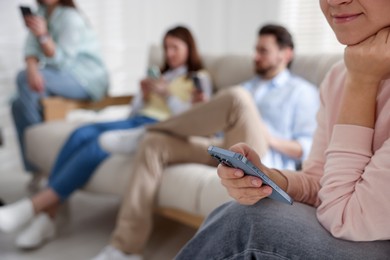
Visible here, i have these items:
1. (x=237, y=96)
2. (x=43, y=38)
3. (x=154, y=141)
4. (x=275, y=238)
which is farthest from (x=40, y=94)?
(x=275, y=238)

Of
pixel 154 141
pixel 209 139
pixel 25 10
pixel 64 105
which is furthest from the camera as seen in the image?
pixel 64 105

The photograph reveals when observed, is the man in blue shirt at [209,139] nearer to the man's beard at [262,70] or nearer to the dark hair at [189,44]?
the man's beard at [262,70]

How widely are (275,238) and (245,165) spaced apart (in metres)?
0.11

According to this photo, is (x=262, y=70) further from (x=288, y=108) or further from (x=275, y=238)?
(x=275, y=238)

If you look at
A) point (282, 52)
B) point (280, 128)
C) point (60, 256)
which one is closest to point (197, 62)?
point (282, 52)

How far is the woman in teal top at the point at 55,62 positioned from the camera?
210cm

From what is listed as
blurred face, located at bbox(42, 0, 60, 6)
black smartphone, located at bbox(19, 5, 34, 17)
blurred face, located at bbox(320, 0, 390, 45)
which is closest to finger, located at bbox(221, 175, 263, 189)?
blurred face, located at bbox(320, 0, 390, 45)

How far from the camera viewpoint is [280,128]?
167cm

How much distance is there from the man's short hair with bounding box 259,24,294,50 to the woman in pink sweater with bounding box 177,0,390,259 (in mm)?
1102

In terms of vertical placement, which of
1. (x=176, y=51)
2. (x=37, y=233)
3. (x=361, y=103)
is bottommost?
(x=37, y=233)

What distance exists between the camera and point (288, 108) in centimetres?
168

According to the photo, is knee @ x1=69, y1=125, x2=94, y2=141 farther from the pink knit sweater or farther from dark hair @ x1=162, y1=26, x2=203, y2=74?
the pink knit sweater

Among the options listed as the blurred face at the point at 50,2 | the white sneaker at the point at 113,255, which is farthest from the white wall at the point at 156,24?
the white sneaker at the point at 113,255

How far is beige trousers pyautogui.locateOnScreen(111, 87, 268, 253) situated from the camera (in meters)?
1.41
